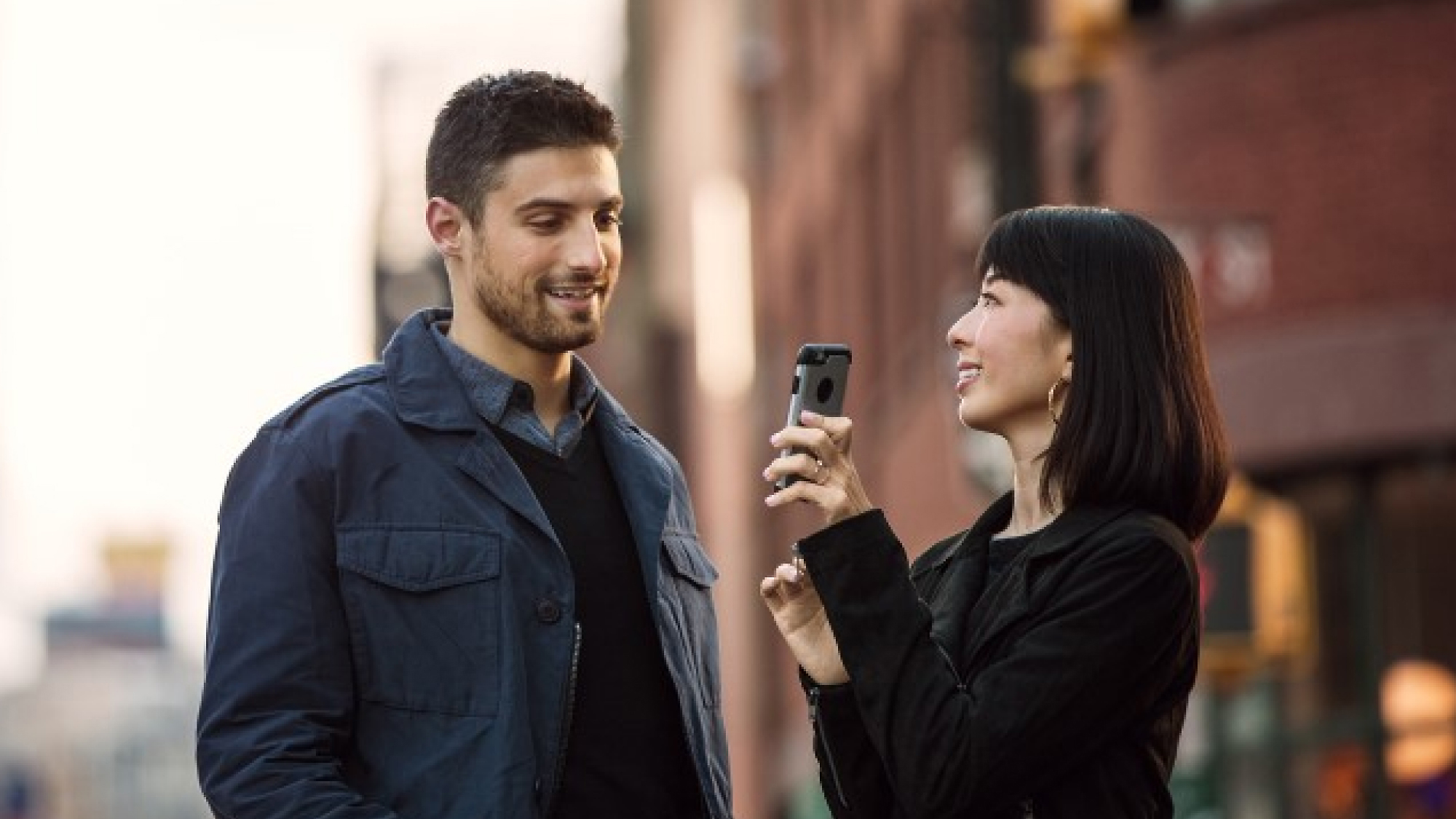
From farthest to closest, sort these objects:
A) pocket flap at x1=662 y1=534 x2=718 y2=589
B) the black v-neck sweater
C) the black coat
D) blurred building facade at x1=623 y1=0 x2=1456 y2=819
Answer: blurred building facade at x1=623 y1=0 x2=1456 y2=819 → pocket flap at x1=662 y1=534 x2=718 y2=589 → the black v-neck sweater → the black coat

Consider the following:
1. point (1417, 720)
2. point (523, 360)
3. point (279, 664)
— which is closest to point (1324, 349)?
point (1417, 720)

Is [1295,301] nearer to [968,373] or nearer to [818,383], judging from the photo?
[968,373]

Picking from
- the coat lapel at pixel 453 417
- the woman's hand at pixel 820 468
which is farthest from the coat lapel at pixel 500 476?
the woman's hand at pixel 820 468

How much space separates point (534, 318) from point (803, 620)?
0.72 m

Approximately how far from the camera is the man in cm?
545

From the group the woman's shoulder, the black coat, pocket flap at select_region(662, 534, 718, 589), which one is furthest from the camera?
pocket flap at select_region(662, 534, 718, 589)

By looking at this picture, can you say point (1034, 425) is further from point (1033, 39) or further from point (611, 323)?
point (611, 323)

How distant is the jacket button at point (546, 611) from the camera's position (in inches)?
220

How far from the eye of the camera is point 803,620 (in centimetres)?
544

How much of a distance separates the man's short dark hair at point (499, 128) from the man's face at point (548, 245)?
0.02 metres

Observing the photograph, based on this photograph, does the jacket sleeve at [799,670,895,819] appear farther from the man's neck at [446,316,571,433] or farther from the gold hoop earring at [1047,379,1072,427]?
the man's neck at [446,316,571,433]

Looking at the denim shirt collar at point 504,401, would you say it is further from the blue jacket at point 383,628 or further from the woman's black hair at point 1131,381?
the woman's black hair at point 1131,381

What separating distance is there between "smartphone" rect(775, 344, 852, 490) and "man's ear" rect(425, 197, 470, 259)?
0.71 metres

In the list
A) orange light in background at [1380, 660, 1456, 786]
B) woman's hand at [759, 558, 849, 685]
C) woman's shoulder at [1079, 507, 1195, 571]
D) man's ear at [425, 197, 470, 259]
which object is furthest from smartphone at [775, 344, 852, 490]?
orange light in background at [1380, 660, 1456, 786]
